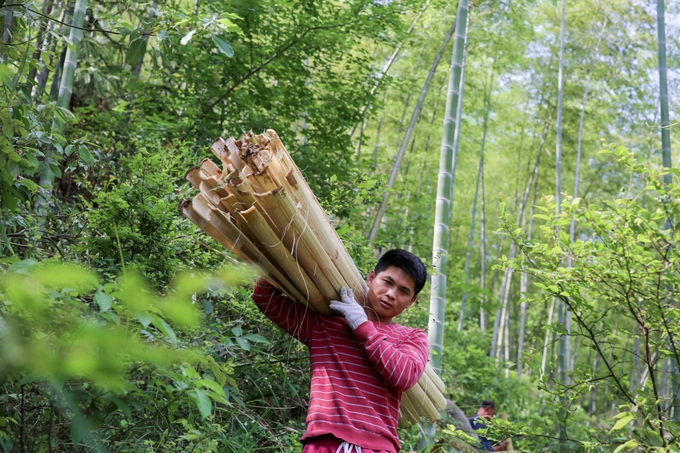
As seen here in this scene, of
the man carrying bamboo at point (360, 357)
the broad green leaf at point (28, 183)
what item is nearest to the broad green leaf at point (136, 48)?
the broad green leaf at point (28, 183)

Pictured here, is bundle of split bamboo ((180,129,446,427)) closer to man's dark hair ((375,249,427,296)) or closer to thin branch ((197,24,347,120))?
man's dark hair ((375,249,427,296))

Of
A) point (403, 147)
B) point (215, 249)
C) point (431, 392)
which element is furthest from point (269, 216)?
point (403, 147)

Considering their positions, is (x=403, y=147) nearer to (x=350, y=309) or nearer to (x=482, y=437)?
(x=482, y=437)

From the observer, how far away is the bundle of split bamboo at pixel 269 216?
1975 mm

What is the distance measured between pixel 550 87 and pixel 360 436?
13.4m

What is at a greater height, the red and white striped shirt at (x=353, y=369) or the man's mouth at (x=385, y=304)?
the man's mouth at (x=385, y=304)

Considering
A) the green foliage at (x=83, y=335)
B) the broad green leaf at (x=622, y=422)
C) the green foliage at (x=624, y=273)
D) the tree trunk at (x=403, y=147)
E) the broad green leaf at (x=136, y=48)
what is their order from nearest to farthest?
1. the green foliage at (x=83, y=335)
2. the broad green leaf at (x=136, y=48)
3. the broad green leaf at (x=622, y=422)
4. the green foliage at (x=624, y=273)
5. the tree trunk at (x=403, y=147)

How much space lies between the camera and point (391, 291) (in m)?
2.34

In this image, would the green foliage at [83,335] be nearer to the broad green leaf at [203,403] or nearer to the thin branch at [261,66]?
the broad green leaf at [203,403]

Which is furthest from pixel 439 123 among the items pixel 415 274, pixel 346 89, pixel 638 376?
pixel 415 274

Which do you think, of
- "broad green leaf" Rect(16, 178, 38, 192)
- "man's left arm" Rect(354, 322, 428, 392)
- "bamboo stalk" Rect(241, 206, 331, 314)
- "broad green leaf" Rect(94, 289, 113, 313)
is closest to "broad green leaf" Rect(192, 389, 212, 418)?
"broad green leaf" Rect(94, 289, 113, 313)

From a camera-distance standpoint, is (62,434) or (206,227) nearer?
(206,227)

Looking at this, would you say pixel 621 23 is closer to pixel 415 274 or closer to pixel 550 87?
pixel 550 87

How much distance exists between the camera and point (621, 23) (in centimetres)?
1262
